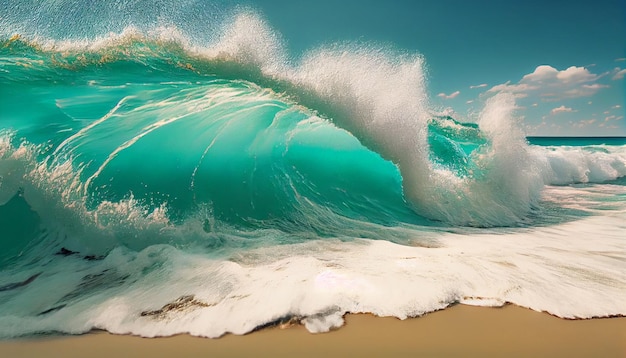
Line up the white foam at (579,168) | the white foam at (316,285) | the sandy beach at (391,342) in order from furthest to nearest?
the white foam at (579,168) → the white foam at (316,285) → the sandy beach at (391,342)

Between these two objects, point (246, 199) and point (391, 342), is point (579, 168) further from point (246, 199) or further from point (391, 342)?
point (391, 342)

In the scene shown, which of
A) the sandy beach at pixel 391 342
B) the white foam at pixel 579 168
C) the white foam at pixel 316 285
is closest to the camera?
the sandy beach at pixel 391 342

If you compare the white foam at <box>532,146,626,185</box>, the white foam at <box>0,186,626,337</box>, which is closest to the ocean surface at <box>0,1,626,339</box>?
the white foam at <box>0,186,626,337</box>

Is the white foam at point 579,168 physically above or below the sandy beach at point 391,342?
above

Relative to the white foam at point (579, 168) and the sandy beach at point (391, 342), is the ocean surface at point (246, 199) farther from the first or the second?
the white foam at point (579, 168)

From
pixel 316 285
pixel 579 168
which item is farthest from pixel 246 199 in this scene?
pixel 579 168

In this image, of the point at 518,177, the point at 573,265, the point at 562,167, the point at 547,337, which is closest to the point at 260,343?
the point at 547,337

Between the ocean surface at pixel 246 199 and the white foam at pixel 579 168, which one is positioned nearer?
the ocean surface at pixel 246 199

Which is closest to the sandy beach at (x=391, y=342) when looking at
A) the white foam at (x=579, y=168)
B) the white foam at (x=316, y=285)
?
the white foam at (x=316, y=285)
